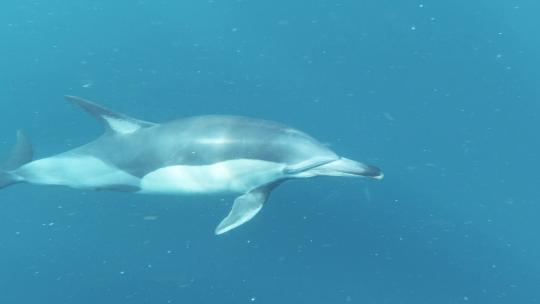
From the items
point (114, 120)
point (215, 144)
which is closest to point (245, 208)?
point (215, 144)

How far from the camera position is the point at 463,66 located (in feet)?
38.9

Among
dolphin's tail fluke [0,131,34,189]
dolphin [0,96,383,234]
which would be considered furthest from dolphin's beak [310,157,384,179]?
dolphin's tail fluke [0,131,34,189]

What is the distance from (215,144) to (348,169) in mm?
1651

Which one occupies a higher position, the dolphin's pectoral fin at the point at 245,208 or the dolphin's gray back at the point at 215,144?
the dolphin's gray back at the point at 215,144

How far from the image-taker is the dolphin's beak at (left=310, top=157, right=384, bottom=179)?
24.0 ft

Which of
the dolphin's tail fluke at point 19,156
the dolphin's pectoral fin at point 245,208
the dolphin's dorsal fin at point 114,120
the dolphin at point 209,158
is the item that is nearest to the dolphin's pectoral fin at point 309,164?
the dolphin at point 209,158

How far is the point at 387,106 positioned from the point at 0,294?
281 inches

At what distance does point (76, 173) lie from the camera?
8.40 metres

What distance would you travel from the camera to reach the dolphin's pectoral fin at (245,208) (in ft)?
24.8

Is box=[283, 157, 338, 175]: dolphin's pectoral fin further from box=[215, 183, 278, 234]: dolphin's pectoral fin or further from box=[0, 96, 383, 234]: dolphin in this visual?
box=[215, 183, 278, 234]: dolphin's pectoral fin

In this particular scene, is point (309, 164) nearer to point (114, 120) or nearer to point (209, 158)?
point (209, 158)

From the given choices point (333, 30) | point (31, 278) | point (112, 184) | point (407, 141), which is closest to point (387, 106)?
point (407, 141)

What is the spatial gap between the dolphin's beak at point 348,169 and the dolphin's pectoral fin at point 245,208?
2.51 ft

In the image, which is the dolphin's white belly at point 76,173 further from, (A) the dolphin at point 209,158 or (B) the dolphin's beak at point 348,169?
(B) the dolphin's beak at point 348,169
